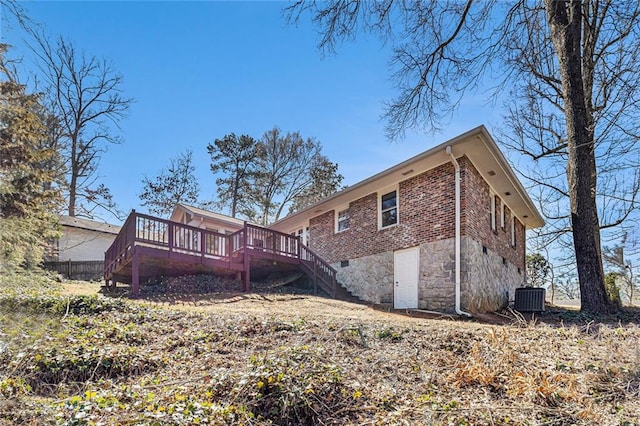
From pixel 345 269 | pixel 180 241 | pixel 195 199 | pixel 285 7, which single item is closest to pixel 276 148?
pixel 195 199

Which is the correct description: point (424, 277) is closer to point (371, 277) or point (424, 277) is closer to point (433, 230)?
point (433, 230)

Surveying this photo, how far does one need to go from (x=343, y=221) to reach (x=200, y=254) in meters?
5.11

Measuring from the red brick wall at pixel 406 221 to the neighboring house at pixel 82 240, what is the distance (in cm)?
1386

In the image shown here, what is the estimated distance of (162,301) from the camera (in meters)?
8.27

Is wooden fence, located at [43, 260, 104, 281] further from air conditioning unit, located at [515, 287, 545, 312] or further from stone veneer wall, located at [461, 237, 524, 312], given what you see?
air conditioning unit, located at [515, 287, 545, 312]

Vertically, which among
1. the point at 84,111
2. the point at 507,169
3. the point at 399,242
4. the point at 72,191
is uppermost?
the point at 84,111

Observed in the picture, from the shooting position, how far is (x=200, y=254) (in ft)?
33.7

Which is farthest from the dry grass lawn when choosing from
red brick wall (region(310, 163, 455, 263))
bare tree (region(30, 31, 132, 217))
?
bare tree (region(30, 31, 132, 217))

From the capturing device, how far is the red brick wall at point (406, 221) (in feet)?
32.4

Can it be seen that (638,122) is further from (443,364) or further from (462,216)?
(443,364)

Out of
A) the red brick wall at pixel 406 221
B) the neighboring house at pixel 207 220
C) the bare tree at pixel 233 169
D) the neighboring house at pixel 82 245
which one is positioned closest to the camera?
the red brick wall at pixel 406 221

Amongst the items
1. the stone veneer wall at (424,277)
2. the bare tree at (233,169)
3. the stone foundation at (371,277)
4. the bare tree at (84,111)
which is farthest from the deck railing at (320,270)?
the bare tree at (233,169)

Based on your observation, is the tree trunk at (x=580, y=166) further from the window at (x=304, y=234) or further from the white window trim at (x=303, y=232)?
the window at (x=304, y=234)

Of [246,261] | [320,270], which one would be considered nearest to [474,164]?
[320,270]
